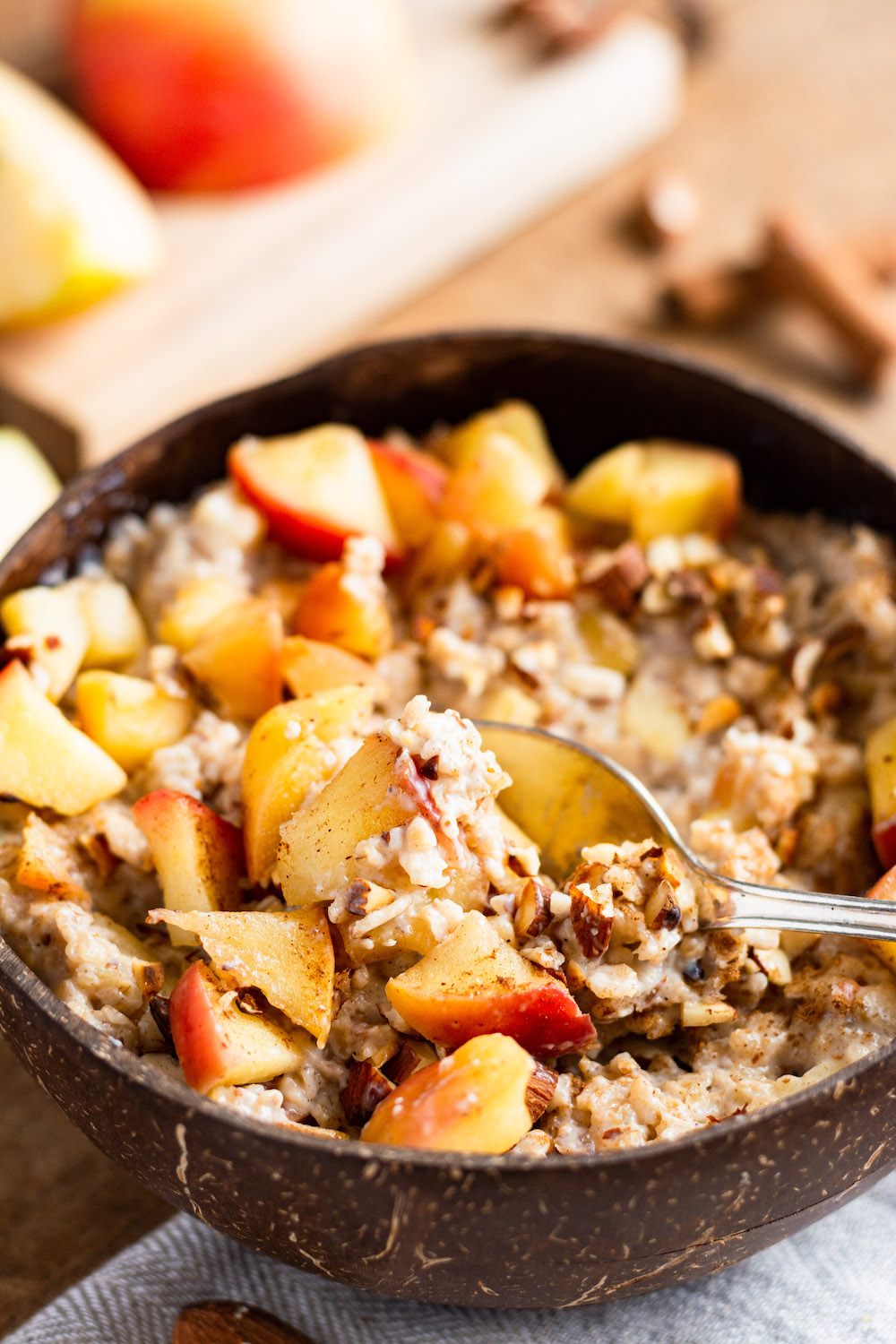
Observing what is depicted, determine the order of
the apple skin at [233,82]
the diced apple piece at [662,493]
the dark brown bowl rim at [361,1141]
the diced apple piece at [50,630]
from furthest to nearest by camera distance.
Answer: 1. the apple skin at [233,82]
2. the diced apple piece at [662,493]
3. the diced apple piece at [50,630]
4. the dark brown bowl rim at [361,1141]

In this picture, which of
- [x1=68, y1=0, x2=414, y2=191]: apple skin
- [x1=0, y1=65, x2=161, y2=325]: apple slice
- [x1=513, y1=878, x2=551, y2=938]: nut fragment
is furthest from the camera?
[x1=68, y1=0, x2=414, y2=191]: apple skin

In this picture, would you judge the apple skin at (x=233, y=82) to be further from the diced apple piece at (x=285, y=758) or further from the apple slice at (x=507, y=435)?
the diced apple piece at (x=285, y=758)

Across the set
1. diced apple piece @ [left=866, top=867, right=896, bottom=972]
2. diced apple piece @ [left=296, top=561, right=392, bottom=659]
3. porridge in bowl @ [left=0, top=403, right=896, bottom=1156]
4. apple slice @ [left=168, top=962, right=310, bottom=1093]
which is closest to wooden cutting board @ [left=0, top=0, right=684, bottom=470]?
porridge in bowl @ [left=0, top=403, right=896, bottom=1156]

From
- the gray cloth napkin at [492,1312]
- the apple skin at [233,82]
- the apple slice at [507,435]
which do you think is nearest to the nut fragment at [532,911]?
the gray cloth napkin at [492,1312]

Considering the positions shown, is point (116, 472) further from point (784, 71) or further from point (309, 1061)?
point (784, 71)

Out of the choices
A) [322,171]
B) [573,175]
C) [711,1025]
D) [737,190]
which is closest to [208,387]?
[322,171]

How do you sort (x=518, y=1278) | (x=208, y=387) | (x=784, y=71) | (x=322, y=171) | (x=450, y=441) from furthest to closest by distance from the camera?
(x=784, y=71)
(x=322, y=171)
(x=208, y=387)
(x=450, y=441)
(x=518, y=1278)

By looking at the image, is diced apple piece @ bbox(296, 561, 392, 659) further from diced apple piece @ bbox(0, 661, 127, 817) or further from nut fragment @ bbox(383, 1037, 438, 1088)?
nut fragment @ bbox(383, 1037, 438, 1088)
